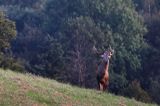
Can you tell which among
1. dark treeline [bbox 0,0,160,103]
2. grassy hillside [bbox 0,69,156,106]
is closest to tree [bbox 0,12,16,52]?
dark treeline [bbox 0,0,160,103]

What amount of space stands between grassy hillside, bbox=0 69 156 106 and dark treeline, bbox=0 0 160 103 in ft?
88.6

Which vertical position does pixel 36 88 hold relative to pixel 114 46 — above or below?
above

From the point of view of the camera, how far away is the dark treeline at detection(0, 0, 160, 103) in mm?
54688

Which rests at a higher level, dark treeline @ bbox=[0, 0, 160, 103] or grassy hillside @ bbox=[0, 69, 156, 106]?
grassy hillside @ bbox=[0, 69, 156, 106]

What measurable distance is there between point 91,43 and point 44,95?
40419 mm

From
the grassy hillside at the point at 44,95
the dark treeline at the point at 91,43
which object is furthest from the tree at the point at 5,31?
the grassy hillside at the point at 44,95

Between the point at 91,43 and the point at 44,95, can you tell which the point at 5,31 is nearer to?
the point at 91,43

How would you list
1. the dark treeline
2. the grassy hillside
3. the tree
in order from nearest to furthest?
the grassy hillside, the tree, the dark treeline

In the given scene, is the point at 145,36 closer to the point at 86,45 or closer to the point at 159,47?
the point at 159,47

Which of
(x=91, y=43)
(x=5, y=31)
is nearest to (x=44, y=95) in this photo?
(x=5, y=31)

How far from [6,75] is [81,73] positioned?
3429cm

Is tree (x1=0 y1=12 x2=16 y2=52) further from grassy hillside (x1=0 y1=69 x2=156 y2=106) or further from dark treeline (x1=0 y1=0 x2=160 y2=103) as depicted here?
grassy hillside (x1=0 y1=69 x2=156 y2=106)

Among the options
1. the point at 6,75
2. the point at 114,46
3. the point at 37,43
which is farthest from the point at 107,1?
the point at 6,75

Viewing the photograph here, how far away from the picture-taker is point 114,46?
196 feet
